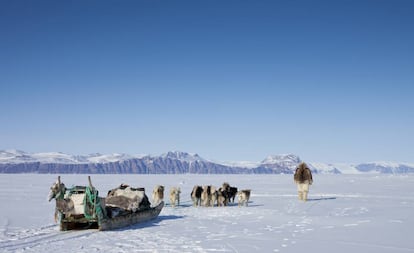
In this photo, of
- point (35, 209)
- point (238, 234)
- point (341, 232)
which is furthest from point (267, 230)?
point (35, 209)

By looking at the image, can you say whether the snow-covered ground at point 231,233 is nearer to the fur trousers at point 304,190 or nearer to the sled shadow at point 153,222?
the sled shadow at point 153,222

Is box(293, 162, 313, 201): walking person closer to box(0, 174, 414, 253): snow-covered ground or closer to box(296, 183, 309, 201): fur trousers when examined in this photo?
box(296, 183, 309, 201): fur trousers

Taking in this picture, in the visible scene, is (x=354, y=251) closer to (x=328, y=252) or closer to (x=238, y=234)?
(x=328, y=252)

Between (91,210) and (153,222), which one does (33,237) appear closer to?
(91,210)

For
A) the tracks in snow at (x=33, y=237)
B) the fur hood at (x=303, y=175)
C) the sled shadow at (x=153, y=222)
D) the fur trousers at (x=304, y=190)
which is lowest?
the tracks in snow at (x=33, y=237)

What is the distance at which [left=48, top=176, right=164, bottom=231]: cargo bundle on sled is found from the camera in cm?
1443

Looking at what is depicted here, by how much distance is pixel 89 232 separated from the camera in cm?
1417

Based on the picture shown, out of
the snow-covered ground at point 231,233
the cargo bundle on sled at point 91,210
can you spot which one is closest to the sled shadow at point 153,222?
the snow-covered ground at point 231,233

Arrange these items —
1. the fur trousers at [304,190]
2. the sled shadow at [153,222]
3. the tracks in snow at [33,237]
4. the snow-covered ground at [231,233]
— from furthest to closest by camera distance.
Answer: the fur trousers at [304,190] → the sled shadow at [153,222] → the tracks in snow at [33,237] → the snow-covered ground at [231,233]

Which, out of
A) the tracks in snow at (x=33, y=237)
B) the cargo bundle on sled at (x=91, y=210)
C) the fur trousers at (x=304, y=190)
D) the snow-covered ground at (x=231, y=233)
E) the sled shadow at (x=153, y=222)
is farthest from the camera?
the fur trousers at (x=304, y=190)

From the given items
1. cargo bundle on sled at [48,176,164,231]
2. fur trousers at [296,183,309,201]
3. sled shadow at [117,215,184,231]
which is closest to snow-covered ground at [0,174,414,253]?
sled shadow at [117,215,184,231]

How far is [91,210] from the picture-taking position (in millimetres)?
14625

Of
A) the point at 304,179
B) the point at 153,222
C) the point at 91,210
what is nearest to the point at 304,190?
the point at 304,179

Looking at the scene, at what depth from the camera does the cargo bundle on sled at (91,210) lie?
14.4 m
